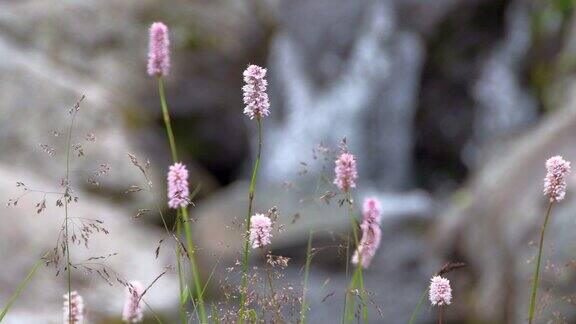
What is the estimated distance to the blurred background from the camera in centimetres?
843

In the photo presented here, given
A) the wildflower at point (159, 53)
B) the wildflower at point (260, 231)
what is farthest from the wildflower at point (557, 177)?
the wildflower at point (159, 53)

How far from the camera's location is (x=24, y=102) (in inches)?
365

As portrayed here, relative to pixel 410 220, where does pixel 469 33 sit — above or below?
above

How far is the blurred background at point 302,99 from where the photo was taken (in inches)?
332

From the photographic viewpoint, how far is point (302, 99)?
1230cm

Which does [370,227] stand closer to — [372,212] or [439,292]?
[372,212]

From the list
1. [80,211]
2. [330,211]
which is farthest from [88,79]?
[80,211]

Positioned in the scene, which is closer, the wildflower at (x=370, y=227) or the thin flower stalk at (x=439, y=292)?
the thin flower stalk at (x=439, y=292)

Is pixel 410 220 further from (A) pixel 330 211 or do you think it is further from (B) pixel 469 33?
(B) pixel 469 33

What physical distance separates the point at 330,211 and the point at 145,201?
5.39ft

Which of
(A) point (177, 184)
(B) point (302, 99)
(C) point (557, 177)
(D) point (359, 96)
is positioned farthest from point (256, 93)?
(B) point (302, 99)

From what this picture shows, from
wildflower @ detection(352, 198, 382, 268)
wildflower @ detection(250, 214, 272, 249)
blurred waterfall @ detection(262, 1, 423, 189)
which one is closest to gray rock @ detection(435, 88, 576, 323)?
wildflower @ detection(352, 198, 382, 268)

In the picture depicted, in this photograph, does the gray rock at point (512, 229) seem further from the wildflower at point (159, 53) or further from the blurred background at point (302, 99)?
the wildflower at point (159, 53)

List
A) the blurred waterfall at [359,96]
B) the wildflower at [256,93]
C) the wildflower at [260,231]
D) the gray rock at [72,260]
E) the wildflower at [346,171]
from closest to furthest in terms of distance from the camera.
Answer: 1. the wildflower at [256,93]
2. the wildflower at [260,231]
3. the wildflower at [346,171]
4. the gray rock at [72,260]
5. the blurred waterfall at [359,96]
